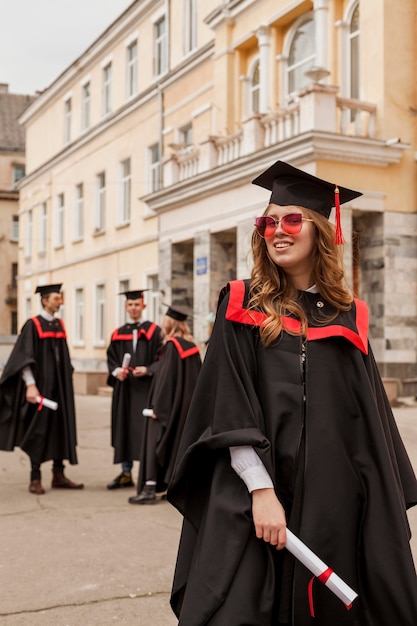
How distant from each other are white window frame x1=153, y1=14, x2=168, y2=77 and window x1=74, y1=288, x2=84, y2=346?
29.1 feet

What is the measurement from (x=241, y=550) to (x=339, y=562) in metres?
0.32

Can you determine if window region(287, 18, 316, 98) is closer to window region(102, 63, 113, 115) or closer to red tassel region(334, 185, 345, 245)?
window region(102, 63, 113, 115)

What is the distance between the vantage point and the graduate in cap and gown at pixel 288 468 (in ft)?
9.38

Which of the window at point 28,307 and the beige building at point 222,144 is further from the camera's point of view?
the window at point 28,307

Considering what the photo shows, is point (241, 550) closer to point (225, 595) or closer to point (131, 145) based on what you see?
point (225, 595)

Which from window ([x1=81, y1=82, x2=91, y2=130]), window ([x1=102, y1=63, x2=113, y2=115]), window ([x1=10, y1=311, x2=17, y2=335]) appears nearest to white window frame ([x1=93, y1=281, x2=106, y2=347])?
window ([x1=102, y1=63, x2=113, y2=115])

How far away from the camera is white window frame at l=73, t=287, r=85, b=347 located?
31453 mm

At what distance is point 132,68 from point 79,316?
28.9ft

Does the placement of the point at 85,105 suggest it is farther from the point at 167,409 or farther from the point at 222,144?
the point at 167,409

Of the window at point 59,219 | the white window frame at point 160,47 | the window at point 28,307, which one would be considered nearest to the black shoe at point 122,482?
the white window frame at point 160,47

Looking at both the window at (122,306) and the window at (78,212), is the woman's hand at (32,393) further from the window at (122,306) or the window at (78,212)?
the window at (78,212)

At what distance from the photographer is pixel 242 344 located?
9.99ft

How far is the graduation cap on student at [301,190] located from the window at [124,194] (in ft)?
82.0

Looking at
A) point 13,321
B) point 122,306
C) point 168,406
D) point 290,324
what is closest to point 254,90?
point 122,306
